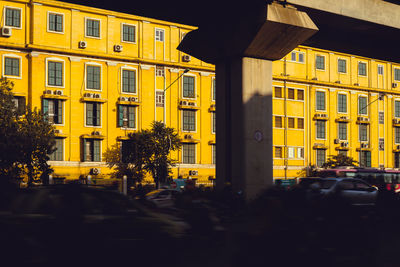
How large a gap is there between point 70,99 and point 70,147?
358 cm

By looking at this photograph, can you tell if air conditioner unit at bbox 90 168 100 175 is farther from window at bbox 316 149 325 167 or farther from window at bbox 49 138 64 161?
window at bbox 316 149 325 167

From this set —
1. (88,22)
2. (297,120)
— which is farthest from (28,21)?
(297,120)

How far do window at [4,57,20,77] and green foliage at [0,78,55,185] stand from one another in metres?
3.70

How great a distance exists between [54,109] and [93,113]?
3.07 meters

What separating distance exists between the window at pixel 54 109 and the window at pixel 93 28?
5.79 m

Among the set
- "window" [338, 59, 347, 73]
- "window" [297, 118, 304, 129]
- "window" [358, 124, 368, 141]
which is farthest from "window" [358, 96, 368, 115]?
"window" [297, 118, 304, 129]

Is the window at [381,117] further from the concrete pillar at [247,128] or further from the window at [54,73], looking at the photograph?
the concrete pillar at [247,128]

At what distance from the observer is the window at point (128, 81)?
4709 cm

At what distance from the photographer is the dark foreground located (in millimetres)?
8430

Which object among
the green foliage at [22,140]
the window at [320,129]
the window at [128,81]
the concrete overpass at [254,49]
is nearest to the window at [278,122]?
the window at [320,129]

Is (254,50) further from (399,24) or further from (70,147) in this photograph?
(70,147)

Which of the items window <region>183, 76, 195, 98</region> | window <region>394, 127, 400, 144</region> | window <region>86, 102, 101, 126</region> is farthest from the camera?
window <region>394, 127, 400, 144</region>

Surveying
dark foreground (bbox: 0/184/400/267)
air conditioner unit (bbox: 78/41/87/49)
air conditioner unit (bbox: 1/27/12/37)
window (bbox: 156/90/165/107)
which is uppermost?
air conditioner unit (bbox: 1/27/12/37)

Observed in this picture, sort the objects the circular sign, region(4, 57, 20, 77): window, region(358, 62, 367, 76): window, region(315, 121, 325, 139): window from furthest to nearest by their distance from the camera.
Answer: region(358, 62, 367, 76): window, region(315, 121, 325, 139): window, region(4, 57, 20, 77): window, the circular sign
